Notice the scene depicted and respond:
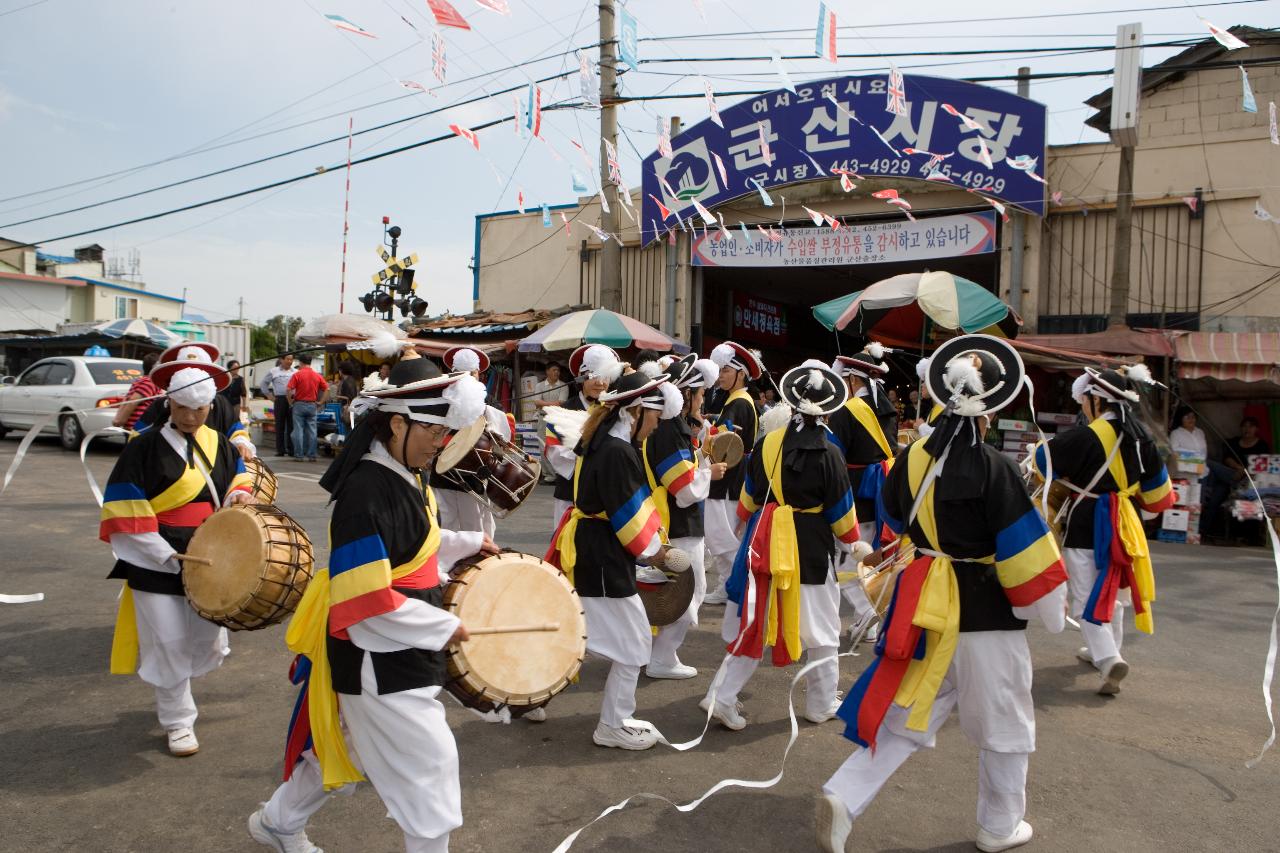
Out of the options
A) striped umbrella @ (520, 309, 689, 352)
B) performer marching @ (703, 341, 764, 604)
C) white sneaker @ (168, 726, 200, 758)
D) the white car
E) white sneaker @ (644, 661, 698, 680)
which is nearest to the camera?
white sneaker @ (168, 726, 200, 758)

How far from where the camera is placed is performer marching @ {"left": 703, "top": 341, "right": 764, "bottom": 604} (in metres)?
7.01

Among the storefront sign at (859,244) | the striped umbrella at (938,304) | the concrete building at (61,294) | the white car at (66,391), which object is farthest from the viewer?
the concrete building at (61,294)

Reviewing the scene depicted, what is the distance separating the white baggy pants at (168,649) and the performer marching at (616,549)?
1.74 meters

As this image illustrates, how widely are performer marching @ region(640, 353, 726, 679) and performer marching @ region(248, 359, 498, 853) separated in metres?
2.25

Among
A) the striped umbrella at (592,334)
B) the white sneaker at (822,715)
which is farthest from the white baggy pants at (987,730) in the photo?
the striped umbrella at (592,334)

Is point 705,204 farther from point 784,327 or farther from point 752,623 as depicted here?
point 752,623

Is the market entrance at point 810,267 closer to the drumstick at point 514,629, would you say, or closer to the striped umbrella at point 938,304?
the striped umbrella at point 938,304

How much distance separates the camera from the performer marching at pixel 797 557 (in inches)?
180

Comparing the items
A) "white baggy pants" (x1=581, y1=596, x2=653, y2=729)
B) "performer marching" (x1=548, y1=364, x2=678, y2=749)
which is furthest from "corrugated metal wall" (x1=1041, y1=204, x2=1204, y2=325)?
"white baggy pants" (x1=581, y1=596, x2=653, y2=729)

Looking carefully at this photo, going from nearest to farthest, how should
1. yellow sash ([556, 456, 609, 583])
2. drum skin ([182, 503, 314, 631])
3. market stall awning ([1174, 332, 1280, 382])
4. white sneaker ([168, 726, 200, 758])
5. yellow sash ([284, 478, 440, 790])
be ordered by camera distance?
yellow sash ([284, 478, 440, 790]) < drum skin ([182, 503, 314, 631]) < white sneaker ([168, 726, 200, 758]) < yellow sash ([556, 456, 609, 583]) < market stall awning ([1174, 332, 1280, 382])

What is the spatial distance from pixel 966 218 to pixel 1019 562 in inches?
457

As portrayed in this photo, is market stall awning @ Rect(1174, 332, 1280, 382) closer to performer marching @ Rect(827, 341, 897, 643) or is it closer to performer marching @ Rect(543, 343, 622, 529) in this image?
performer marching @ Rect(827, 341, 897, 643)

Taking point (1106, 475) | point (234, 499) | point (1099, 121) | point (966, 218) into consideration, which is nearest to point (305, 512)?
point (234, 499)

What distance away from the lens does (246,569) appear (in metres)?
3.89
